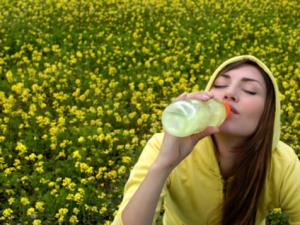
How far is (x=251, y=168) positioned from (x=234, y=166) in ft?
0.34

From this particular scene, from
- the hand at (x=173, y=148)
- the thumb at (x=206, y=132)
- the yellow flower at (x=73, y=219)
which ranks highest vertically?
the thumb at (x=206, y=132)

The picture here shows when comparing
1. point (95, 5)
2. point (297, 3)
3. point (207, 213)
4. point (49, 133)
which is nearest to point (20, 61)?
point (49, 133)

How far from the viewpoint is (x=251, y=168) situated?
231 cm

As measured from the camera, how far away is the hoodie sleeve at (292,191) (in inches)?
87.4

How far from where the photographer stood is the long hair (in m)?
2.24

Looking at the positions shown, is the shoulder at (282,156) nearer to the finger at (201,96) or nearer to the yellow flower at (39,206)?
the finger at (201,96)

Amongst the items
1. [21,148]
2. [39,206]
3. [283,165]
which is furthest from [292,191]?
[21,148]

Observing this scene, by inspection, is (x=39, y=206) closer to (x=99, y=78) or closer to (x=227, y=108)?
(x=227, y=108)

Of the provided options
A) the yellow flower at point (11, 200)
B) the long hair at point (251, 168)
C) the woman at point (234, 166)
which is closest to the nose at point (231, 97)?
the woman at point (234, 166)

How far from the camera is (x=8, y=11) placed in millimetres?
11102

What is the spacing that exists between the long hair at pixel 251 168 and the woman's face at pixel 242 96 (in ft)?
0.14

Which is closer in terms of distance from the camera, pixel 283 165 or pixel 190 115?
pixel 190 115

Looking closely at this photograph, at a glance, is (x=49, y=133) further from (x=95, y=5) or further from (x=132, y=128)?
(x=95, y=5)

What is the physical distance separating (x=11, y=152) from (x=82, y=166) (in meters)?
1.08
